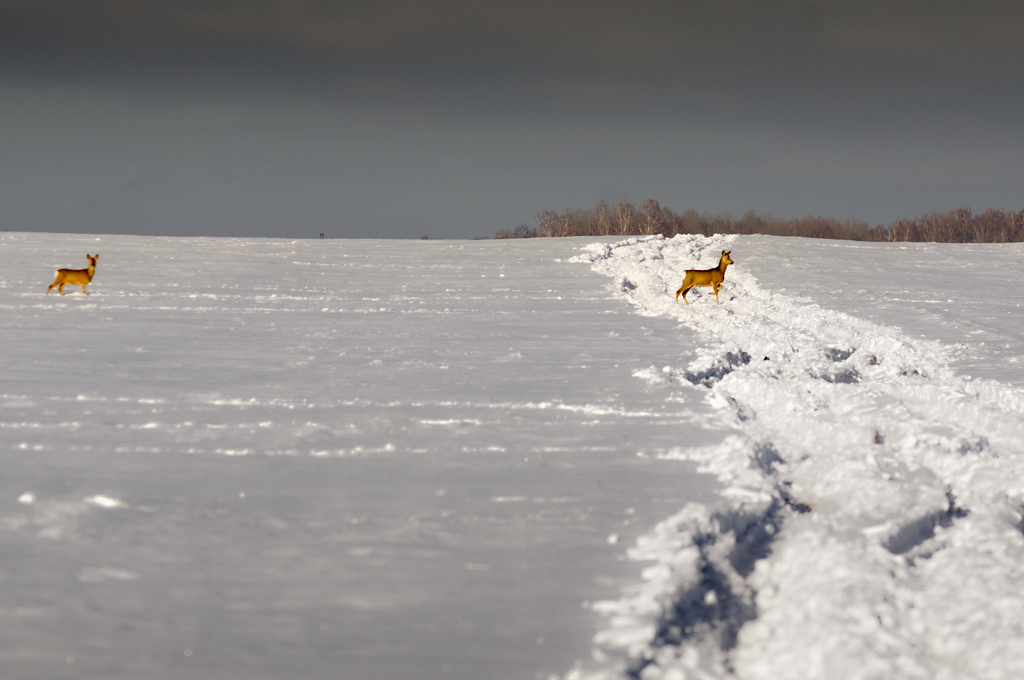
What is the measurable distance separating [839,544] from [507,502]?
121cm

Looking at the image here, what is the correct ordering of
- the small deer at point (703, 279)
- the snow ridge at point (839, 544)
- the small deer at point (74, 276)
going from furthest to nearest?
1. the small deer at point (703, 279)
2. the small deer at point (74, 276)
3. the snow ridge at point (839, 544)

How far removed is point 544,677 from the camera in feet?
6.37

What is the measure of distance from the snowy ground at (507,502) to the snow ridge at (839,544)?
0.04 feet

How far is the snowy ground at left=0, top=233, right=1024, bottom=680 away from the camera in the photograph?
81.4 inches

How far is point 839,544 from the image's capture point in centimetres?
255

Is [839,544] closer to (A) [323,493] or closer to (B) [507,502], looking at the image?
(B) [507,502]

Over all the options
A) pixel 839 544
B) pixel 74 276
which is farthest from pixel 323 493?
A: pixel 74 276

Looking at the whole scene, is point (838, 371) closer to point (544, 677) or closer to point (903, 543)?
point (903, 543)

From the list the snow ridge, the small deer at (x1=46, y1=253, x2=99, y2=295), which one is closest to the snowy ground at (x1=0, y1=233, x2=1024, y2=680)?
the snow ridge

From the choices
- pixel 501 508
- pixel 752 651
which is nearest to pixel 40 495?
pixel 501 508

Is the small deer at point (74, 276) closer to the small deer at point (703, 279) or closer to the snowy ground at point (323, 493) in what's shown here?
the snowy ground at point (323, 493)

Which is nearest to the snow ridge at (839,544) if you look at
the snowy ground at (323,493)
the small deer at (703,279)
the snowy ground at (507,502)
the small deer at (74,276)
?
the snowy ground at (507,502)

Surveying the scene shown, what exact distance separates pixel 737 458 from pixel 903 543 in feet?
2.31

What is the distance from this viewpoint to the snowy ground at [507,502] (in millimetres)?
2066
